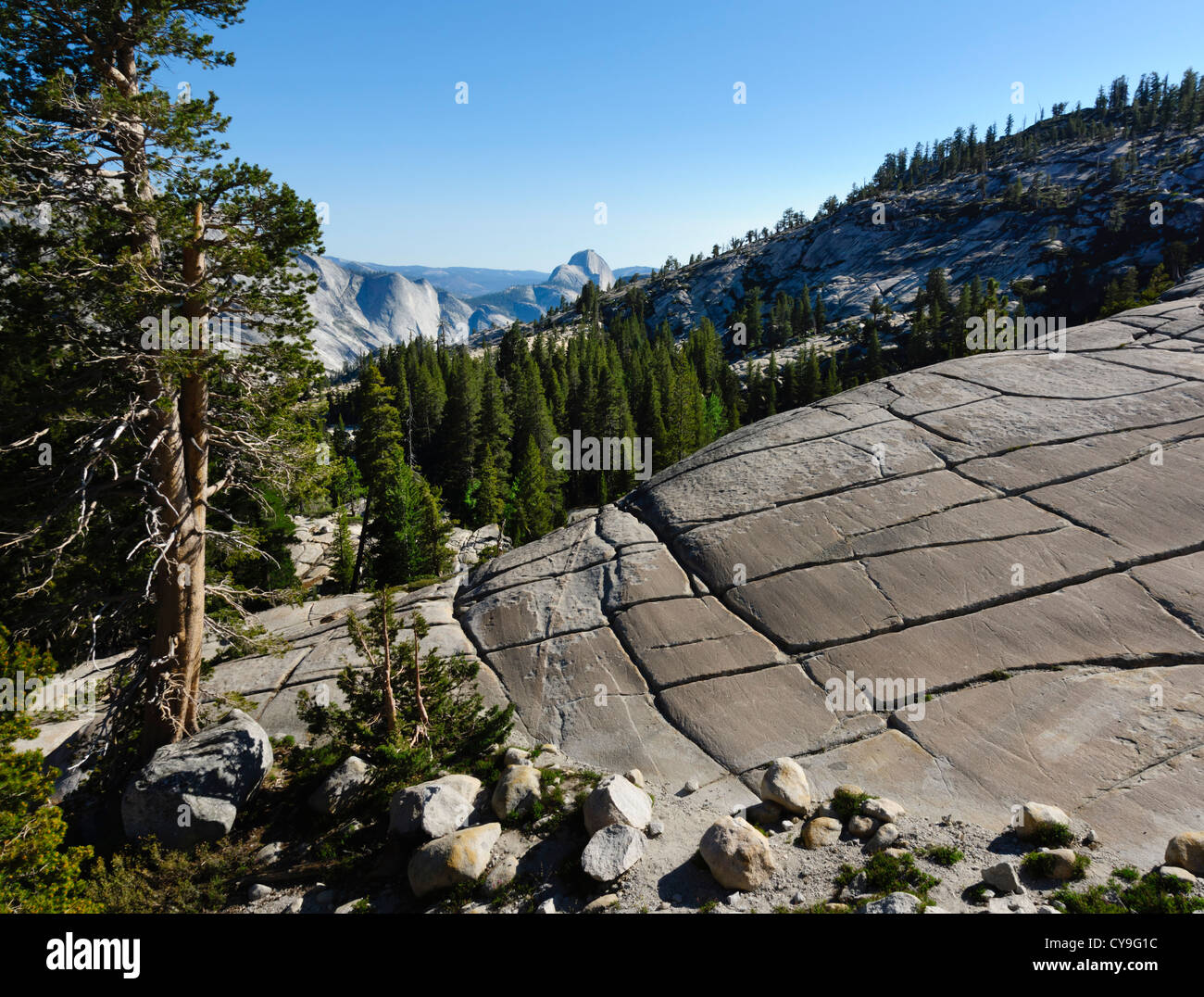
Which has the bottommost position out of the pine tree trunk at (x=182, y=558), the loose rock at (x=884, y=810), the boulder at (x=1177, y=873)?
the loose rock at (x=884, y=810)

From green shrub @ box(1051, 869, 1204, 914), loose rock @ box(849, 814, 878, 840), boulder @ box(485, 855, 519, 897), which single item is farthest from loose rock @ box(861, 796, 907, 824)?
boulder @ box(485, 855, 519, 897)

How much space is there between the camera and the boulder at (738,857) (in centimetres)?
837

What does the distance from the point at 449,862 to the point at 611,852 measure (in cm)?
259

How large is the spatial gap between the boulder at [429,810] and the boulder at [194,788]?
3.35 m

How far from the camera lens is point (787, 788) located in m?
9.97

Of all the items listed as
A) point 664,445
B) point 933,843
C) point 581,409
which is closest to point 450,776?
point 933,843

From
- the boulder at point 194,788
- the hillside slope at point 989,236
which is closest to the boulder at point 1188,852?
the boulder at point 194,788

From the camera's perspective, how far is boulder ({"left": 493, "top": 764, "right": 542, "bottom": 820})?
10445mm

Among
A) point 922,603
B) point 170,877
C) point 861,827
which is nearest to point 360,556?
point 170,877

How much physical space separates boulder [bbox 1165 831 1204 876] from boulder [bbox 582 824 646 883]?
6953mm

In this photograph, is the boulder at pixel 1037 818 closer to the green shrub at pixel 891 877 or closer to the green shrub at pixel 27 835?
the green shrub at pixel 891 877

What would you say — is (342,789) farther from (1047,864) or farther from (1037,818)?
(1037,818)
